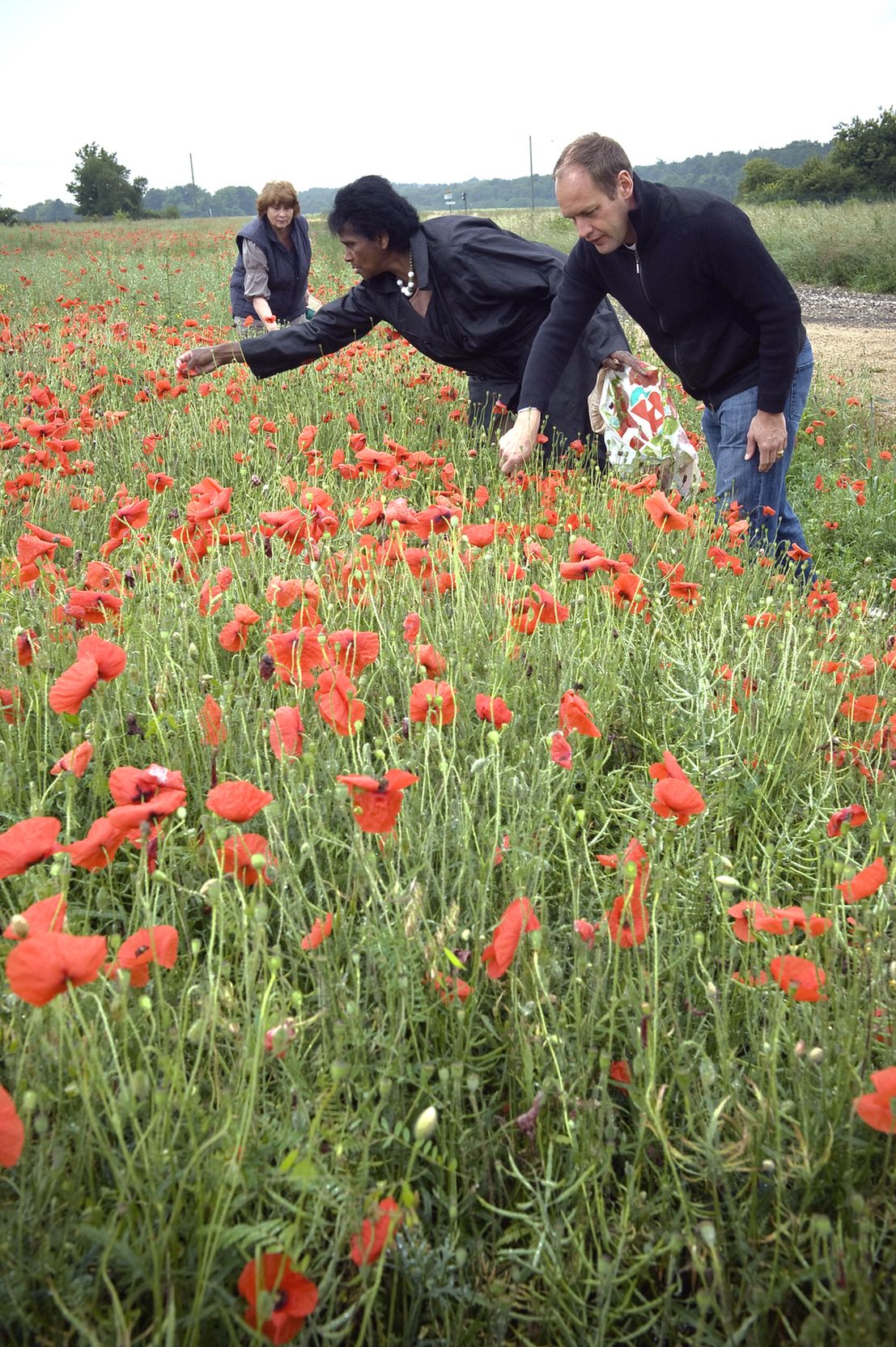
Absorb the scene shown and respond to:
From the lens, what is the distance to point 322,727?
80.4 inches

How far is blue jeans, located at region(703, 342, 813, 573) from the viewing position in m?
3.75

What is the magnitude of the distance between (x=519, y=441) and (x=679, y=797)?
2.65 meters

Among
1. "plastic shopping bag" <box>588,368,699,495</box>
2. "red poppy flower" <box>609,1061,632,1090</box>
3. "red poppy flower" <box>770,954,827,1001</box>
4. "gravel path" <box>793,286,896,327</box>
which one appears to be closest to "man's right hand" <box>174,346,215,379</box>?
"plastic shopping bag" <box>588,368,699,495</box>

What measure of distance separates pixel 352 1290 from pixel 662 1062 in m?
0.51


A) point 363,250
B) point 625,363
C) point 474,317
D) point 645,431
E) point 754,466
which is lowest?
point 754,466

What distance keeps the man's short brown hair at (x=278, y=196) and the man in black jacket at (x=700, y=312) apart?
3670mm

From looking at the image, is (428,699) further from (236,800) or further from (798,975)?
(798,975)

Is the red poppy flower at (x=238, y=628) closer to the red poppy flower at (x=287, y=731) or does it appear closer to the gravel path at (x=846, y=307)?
the red poppy flower at (x=287, y=731)

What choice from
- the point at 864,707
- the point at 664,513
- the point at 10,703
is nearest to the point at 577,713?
the point at 864,707

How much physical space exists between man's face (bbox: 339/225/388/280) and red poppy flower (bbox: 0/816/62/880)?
3.80 metres

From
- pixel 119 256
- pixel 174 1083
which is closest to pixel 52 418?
pixel 174 1083

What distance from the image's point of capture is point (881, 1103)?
1.04 meters

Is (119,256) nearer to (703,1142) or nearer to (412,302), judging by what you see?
(412,302)

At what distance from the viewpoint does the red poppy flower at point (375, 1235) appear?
40.0 inches
